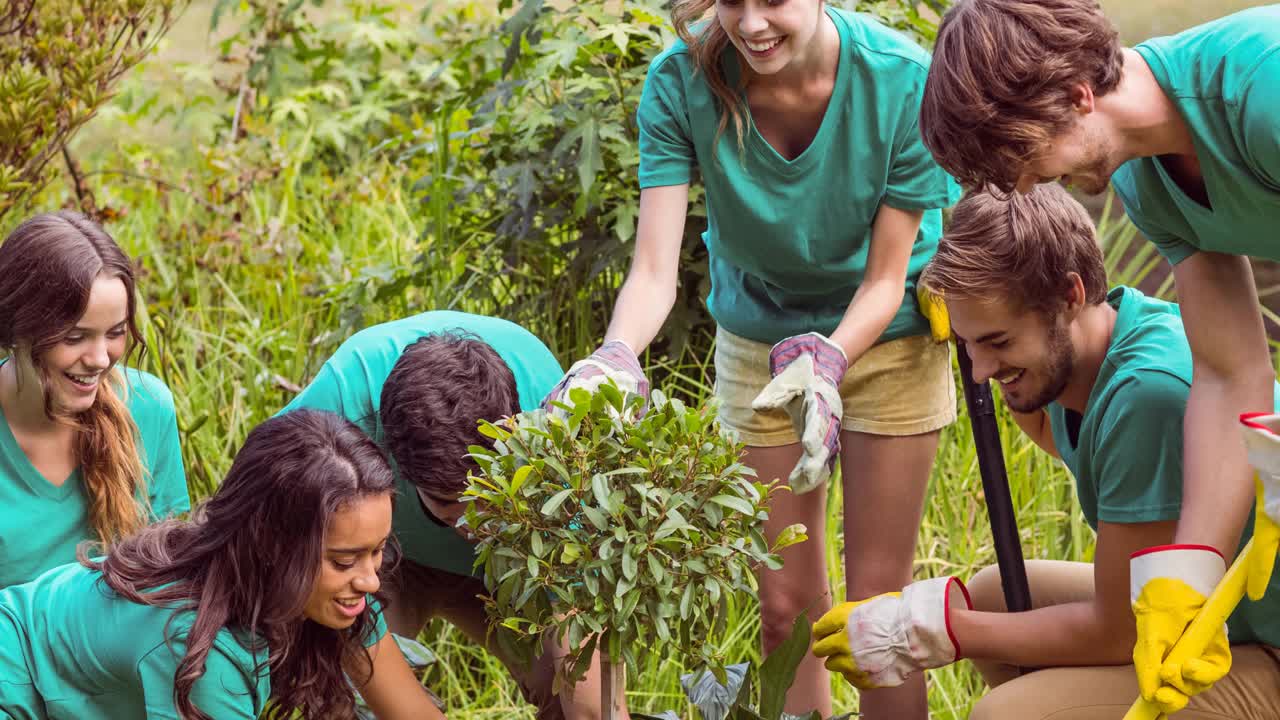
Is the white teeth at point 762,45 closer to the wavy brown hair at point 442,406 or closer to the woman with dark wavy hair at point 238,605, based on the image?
the wavy brown hair at point 442,406

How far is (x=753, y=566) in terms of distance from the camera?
6.01 ft

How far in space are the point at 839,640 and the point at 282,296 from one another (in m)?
2.47

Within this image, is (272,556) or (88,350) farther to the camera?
(88,350)

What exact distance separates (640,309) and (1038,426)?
73cm

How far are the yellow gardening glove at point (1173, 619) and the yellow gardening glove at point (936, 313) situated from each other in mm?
594

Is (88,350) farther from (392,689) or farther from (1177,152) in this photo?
(1177,152)

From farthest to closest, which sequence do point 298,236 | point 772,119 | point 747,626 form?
point 298,236, point 747,626, point 772,119

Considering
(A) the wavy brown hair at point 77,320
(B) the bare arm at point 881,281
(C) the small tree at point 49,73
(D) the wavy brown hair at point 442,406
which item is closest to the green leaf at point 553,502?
(D) the wavy brown hair at point 442,406

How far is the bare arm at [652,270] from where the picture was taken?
2.13 metres

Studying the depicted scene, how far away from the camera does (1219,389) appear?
1.78 meters

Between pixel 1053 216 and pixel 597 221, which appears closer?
pixel 1053 216

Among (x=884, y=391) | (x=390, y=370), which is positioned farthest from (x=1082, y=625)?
(x=390, y=370)

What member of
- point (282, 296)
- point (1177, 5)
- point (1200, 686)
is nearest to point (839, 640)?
point (1200, 686)

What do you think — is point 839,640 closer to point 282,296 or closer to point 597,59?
point 597,59
